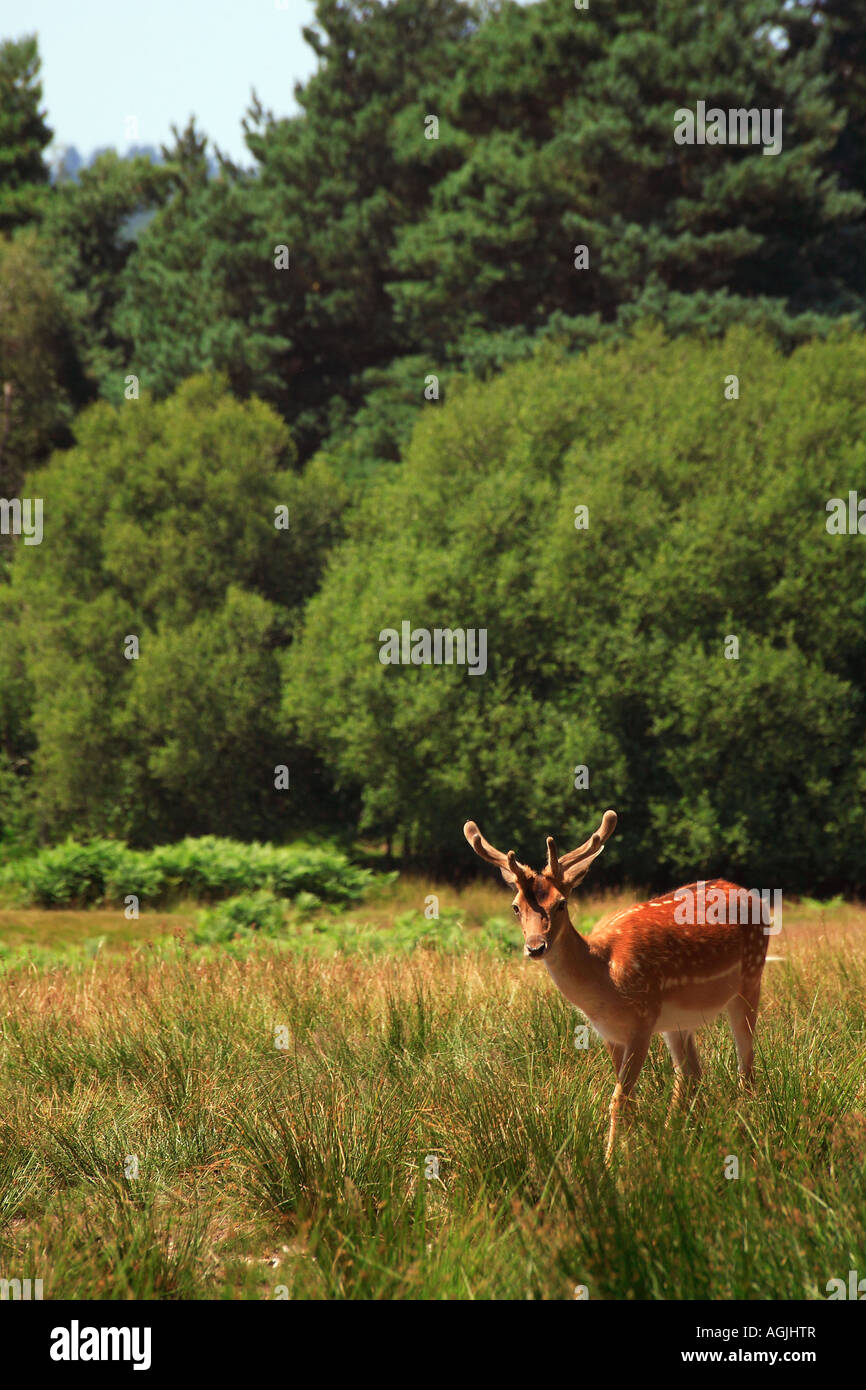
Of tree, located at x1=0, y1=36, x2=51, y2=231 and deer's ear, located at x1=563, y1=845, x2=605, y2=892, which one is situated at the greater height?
tree, located at x1=0, y1=36, x2=51, y2=231

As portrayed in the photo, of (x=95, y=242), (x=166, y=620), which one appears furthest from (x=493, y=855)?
(x=95, y=242)

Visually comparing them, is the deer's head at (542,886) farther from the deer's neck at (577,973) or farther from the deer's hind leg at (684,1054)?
the deer's hind leg at (684,1054)

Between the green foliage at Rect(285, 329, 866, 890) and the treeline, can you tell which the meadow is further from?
the treeline

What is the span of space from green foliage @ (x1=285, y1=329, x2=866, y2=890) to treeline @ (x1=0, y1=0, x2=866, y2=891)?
3.6 inches

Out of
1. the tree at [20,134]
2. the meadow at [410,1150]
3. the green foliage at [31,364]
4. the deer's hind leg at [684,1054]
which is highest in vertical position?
the tree at [20,134]

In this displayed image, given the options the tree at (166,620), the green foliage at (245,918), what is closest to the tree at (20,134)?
the tree at (166,620)

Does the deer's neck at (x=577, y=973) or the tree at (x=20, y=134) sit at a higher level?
the tree at (x=20, y=134)

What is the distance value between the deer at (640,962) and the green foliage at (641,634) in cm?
1699

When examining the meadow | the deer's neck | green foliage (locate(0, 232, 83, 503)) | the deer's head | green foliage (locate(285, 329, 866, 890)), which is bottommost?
the meadow

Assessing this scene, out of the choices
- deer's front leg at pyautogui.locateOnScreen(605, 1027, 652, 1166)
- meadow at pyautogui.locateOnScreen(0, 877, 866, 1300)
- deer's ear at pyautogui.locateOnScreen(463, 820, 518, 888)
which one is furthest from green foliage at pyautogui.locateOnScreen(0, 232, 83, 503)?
deer's front leg at pyautogui.locateOnScreen(605, 1027, 652, 1166)

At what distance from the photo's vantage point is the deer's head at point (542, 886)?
4.87m

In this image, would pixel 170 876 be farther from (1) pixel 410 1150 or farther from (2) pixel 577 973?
(2) pixel 577 973

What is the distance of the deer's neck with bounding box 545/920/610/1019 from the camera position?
512 cm
